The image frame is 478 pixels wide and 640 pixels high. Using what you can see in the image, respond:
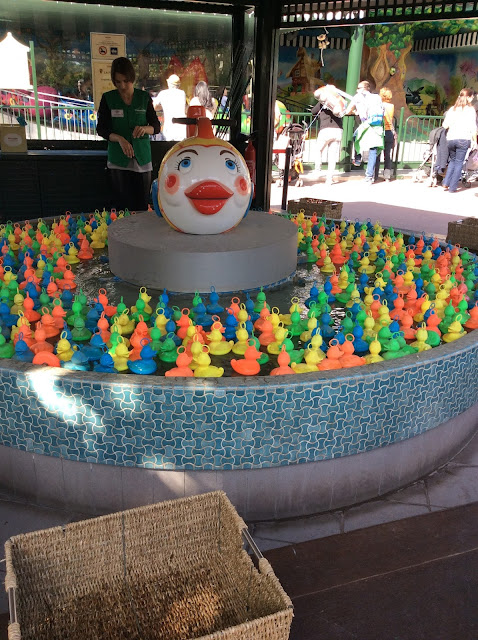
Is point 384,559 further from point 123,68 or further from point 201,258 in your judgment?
point 123,68

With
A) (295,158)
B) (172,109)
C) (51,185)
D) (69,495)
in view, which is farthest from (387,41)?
(69,495)

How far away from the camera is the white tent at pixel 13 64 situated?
25.0 ft

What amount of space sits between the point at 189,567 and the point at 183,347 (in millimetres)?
1157

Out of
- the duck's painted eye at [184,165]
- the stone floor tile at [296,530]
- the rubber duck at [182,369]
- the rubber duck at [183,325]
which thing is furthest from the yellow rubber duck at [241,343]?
the duck's painted eye at [184,165]

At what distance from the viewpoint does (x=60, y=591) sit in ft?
6.77

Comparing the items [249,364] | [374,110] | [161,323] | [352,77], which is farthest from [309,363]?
[352,77]

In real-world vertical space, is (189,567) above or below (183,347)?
below

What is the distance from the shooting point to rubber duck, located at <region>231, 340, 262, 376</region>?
301cm

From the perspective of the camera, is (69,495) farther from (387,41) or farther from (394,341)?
(387,41)

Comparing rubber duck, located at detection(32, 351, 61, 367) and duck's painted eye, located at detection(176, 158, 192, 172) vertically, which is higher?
duck's painted eye, located at detection(176, 158, 192, 172)

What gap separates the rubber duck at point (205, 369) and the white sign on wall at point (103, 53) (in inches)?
245

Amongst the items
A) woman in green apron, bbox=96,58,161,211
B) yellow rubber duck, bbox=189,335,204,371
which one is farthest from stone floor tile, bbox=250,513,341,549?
woman in green apron, bbox=96,58,161,211

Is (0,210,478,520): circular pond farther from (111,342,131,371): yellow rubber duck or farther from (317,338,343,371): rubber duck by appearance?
(111,342,131,371): yellow rubber duck

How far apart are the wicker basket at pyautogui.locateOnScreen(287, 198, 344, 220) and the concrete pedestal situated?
2.86 m
